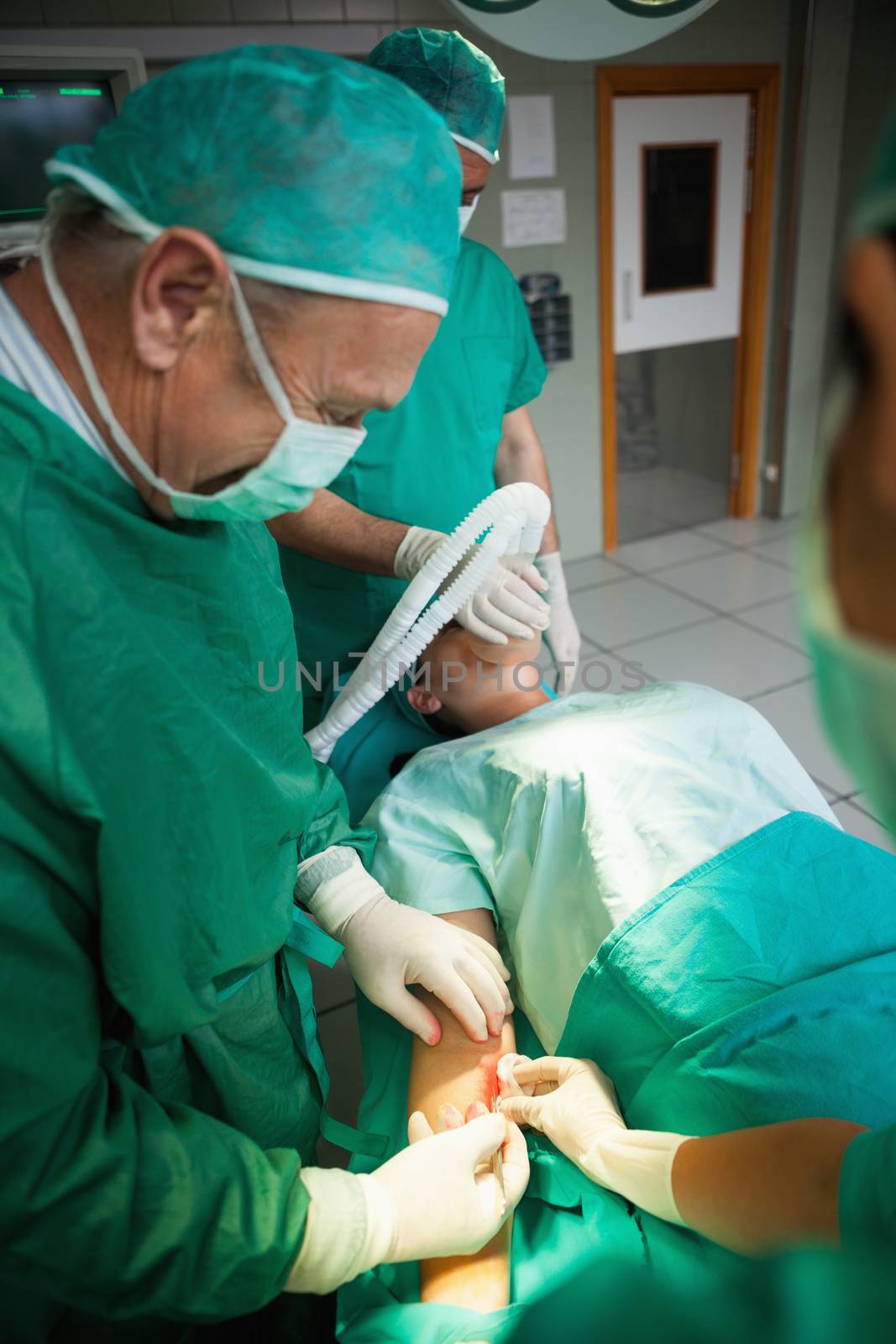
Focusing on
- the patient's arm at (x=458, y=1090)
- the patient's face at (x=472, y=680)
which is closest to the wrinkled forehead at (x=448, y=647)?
the patient's face at (x=472, y=680)

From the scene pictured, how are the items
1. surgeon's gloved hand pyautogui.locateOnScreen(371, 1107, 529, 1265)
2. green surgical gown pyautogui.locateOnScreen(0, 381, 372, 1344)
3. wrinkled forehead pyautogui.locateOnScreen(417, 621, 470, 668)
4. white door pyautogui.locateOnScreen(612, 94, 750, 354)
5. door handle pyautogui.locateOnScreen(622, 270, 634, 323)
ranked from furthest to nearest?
door handle pyautogui.locateOnScreen(622, 270, 634, 323)
white door pyautogui.locateOnScreen(612, 94, 750, 354)
wrinkled forehead pyautogui.locateOnScreen(417, 621, 470, 668)
surgeon's gloved hand pyautogui.locateOnScreen(371, 1107, 529, 1265)
green surgical gown pyautogui.locateOnScreen(0, 381, 372, 1344)

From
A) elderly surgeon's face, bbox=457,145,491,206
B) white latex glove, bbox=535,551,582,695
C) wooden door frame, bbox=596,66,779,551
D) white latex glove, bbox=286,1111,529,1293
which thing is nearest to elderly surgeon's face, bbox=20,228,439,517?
white latex glove, bbox=286,1111,529,1293

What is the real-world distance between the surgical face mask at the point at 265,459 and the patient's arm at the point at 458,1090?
72 cm

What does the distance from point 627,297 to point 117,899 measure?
386 cm

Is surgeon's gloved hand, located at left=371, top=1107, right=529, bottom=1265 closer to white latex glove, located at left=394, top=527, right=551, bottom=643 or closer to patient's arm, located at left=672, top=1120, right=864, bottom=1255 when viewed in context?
patient's arm, located at left=672, top=1120, right=864, bottom=1255

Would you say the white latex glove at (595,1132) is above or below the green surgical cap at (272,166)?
below

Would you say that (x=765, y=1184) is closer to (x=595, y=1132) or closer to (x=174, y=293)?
(x=595, y=1132)

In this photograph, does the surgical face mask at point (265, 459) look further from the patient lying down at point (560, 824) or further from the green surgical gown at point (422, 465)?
the green surgical gown at point (422, 465)

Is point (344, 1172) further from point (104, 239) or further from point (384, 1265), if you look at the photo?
point (104, 239)

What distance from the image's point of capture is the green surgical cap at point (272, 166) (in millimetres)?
624

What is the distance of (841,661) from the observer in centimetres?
33

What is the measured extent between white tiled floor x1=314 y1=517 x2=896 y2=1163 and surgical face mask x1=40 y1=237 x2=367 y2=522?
5.09 ft

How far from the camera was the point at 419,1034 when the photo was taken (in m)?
1.13

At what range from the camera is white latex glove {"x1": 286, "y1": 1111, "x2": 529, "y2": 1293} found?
29.1 inches
